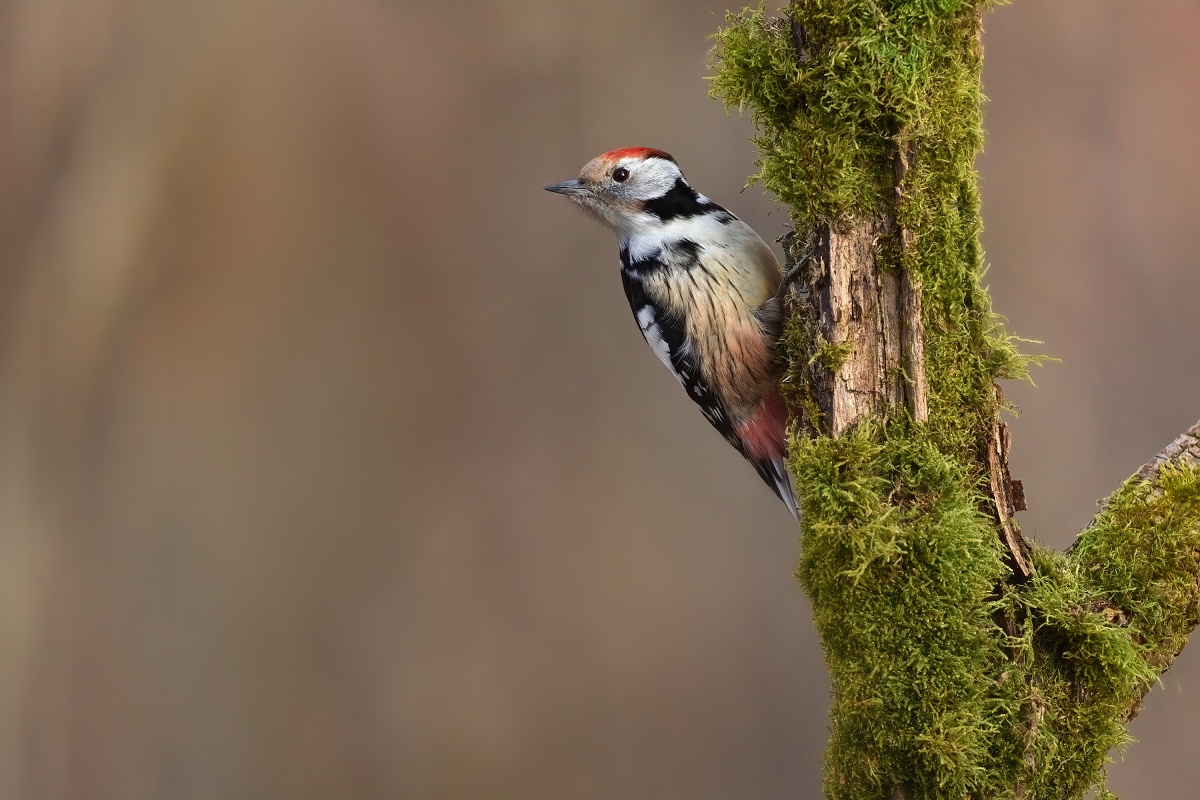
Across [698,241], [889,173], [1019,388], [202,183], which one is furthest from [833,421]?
[202,183]

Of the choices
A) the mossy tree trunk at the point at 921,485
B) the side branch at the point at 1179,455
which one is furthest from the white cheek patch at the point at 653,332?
the side branch at the point at 1179,455

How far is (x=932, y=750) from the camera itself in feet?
3.90

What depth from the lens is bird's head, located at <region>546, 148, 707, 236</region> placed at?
5.91ft

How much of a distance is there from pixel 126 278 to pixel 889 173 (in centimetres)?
181

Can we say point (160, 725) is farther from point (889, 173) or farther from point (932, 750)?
point (889, 173)

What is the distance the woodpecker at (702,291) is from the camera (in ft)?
5.33

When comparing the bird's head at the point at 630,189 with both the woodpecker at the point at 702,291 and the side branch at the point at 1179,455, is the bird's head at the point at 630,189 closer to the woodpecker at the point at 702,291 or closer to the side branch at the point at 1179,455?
the woodpecker at the point at 702,291

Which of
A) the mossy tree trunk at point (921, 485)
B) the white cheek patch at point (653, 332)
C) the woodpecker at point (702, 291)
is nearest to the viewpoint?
the mossy tree trunk at point (921, 485)

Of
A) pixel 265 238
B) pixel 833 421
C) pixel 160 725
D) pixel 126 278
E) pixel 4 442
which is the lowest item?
pixel 160 725

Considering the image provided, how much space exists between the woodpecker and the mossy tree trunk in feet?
0.85

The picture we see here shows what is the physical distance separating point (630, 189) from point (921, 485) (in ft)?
2.79

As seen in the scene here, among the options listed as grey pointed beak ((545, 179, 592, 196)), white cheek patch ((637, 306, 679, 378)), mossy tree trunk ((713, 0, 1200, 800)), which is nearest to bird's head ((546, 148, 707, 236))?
grey pointed beak ((545, 179, 592, 196))

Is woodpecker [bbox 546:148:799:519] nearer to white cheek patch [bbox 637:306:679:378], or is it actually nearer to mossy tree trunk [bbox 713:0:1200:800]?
white cheek patch [bbox 637:306:679:378]

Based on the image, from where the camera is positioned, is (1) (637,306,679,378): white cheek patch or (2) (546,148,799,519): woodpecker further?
(1) (637,306,679,378): white cheek patch
